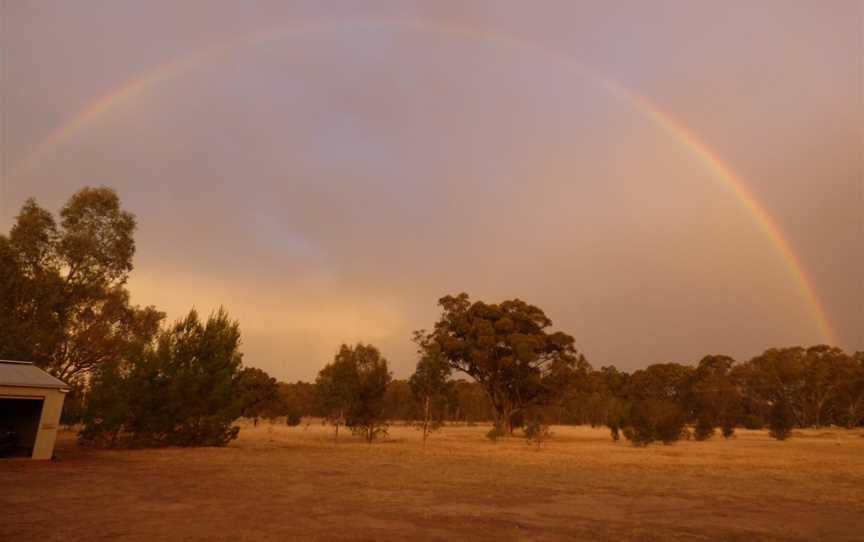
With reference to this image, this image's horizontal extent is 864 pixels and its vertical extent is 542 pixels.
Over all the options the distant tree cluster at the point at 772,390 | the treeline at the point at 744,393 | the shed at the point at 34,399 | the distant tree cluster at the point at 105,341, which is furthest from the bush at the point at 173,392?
the distant tree cluster at the point at 772,390

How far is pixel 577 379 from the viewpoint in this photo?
49188 millimetres

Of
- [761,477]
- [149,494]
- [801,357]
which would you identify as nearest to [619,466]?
[761,477]

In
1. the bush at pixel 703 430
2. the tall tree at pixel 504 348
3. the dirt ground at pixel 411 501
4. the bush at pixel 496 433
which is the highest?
the tall tree at pixel 504 348

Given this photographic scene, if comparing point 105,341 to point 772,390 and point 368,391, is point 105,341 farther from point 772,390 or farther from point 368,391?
point 772,390

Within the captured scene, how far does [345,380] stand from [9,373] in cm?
1945

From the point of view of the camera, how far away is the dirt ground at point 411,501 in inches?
385

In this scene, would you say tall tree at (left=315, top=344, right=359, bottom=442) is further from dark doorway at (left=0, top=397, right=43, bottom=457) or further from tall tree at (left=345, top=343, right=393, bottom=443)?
dark doorway at (left=0, top=397, right=43, bottom=457)

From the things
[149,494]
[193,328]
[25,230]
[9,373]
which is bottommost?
[149,494]

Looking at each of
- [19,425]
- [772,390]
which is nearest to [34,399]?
[19,425]

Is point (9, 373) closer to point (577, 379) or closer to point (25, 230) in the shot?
point (25, 230)

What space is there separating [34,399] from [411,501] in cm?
1574

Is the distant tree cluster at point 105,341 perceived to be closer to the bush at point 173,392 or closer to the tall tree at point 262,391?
the bush at point 173,392

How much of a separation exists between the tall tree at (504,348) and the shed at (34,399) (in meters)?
30.2

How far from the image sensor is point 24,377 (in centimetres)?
2141
